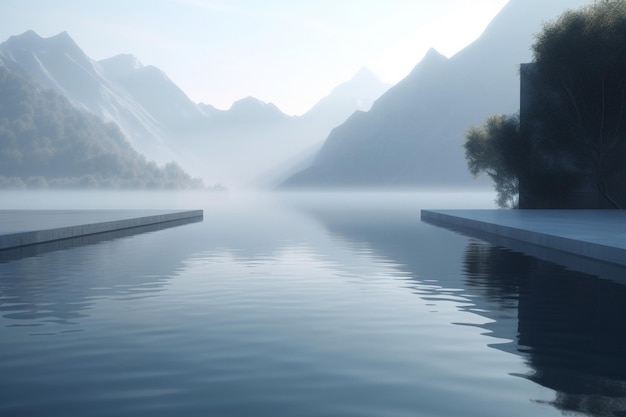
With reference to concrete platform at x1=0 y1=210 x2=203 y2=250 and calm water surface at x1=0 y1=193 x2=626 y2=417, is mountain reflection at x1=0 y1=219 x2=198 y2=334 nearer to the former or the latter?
calm water surface at x1=0 y1=193 x2=626 y2=417

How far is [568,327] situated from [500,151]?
36.7m

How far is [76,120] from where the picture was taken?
19288 cm

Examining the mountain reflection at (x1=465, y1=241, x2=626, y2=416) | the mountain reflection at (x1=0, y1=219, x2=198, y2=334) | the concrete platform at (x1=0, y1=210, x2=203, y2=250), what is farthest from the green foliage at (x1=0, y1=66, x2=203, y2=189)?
the mountain reflection at (x1=465, y1=241, x2=626, y2=416)

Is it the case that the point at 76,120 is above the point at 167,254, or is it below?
above

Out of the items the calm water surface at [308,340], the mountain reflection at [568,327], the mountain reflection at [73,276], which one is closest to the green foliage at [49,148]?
the mountain reflection at [73,276]

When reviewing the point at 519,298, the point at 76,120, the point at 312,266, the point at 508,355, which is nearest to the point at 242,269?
the point at 312,266

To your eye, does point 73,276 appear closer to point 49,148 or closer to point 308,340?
point 308,340

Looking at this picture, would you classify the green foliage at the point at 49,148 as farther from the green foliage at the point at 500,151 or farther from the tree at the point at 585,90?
the tree at the point at 585,90

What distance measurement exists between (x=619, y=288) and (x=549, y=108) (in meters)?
30.4

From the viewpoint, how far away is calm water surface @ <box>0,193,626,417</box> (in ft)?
19.4

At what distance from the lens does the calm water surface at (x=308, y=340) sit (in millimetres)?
5898

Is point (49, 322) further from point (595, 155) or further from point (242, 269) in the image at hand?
point (595, 155)

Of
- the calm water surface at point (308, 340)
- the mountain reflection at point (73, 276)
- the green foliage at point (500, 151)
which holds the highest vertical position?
the green foliage at point (500, 151)

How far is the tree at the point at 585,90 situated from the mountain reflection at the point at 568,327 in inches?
949
